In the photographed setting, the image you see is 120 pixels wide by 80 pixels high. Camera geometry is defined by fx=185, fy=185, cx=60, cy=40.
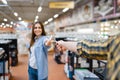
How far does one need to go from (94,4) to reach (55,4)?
2.72 metres

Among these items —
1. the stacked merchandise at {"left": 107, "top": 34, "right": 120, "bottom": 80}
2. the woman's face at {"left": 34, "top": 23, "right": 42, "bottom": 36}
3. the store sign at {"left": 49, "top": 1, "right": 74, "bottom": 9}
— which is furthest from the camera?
the store sign at {"left": 49, "top": 1, "right": 74, "bottom": 9}

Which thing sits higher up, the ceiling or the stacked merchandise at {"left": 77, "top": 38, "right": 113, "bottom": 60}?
the ceiling

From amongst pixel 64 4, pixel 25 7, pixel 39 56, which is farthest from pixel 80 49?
pixel 25 7

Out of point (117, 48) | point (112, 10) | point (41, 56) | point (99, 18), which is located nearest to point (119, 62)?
point (117, 48)

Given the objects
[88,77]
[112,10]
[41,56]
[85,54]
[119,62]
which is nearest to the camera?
[119,62]

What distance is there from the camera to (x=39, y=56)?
3041 mm

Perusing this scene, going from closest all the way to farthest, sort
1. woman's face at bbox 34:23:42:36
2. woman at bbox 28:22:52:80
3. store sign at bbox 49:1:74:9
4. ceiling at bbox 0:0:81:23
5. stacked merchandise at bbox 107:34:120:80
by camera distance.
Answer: stacked merchandise at bbox 107:34:120:80, woman at bbox 28:22:52:80, woman's face at bbox 34:23:42:36, store sign at bbox 49:1:74:9, ceiling at bbox 0:0:81:23

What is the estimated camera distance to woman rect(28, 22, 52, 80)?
3.04m

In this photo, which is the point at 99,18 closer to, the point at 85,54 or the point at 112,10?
the point at 112,10

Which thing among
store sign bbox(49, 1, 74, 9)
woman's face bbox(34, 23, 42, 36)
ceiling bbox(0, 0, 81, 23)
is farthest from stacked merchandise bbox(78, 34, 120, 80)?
ceiling bbox(0, 0, 81, 23)

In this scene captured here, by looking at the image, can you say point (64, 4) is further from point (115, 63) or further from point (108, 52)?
point (115, 63)

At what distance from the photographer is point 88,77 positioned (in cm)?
378

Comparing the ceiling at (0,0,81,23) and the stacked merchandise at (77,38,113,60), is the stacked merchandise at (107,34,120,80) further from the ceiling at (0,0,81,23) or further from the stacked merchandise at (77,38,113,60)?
the ceiling at (0,0,81,23)

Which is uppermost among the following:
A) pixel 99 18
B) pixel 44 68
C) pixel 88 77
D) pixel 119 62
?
pixel 99 18
